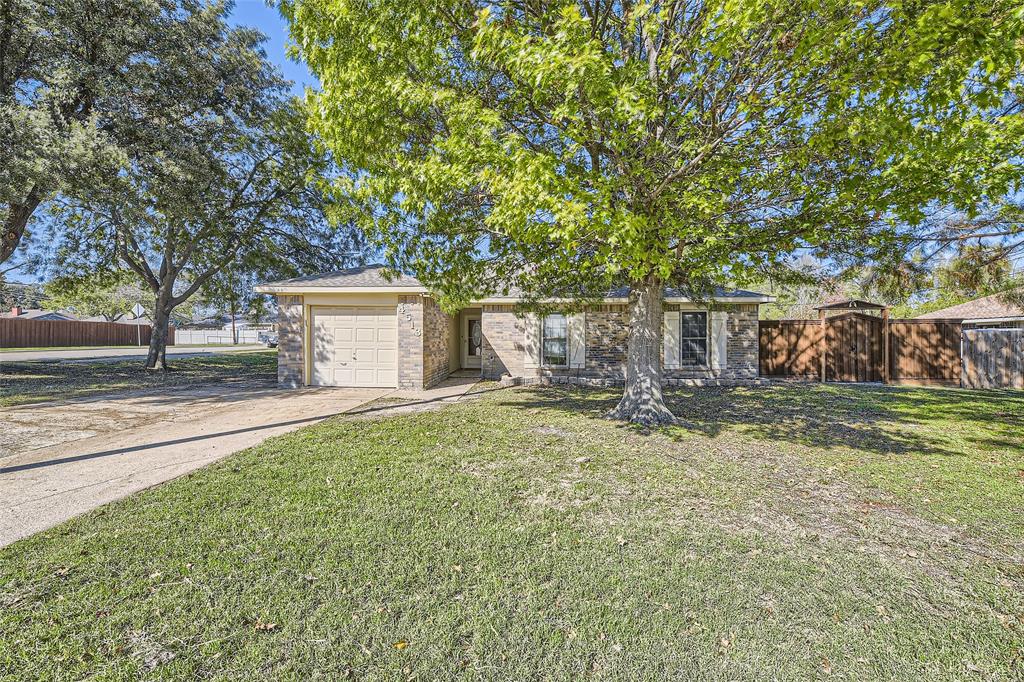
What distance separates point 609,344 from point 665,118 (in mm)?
7457

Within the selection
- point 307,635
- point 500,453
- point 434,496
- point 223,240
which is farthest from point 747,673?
point 223,240

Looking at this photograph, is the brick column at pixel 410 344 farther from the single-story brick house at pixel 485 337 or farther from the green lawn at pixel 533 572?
the green lawn at pixel 533 572

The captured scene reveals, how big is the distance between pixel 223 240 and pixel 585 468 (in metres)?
15.4

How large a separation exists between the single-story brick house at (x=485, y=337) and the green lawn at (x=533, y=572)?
5856 mm

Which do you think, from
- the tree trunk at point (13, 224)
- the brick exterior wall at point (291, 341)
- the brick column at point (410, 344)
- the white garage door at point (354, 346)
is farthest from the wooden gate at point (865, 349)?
the tree trunk at point (13, 224)

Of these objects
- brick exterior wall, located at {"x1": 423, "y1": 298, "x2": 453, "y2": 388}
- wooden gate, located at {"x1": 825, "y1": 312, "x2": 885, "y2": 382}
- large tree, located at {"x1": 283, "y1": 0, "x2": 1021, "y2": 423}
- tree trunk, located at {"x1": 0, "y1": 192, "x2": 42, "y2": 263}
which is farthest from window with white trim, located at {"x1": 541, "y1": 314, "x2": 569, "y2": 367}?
tree trunk, located at {"x1": 0, "y1": 192, "x2": 42, "y2": 263}

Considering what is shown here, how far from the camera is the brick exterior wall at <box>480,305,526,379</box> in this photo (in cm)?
1270

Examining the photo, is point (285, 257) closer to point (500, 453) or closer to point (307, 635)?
point (500, 453)

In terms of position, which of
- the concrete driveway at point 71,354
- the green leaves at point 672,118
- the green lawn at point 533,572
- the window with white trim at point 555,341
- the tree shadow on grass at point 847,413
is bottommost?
the green lawn at point 533,572

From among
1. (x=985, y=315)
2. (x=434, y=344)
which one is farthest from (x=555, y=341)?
(x=985, y=315)

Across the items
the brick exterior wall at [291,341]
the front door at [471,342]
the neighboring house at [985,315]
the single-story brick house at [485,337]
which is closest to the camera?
the single-story brick house at [485,337]

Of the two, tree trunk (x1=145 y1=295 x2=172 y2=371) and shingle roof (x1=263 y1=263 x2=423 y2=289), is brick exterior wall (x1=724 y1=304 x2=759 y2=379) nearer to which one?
shingle roof (x1=263 y1=263 x2=423 y2=289)

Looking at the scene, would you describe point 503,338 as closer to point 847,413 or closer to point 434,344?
point 434,344

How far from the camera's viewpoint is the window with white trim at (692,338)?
12406mm
